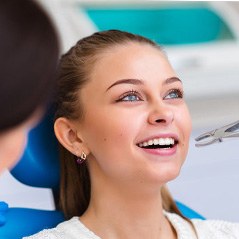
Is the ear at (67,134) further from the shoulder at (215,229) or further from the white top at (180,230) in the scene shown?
the shoulder at (215,229)

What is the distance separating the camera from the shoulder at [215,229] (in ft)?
4.34

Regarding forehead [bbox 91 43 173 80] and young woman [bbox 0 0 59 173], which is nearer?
young woman [bbox 0 0 59 173]

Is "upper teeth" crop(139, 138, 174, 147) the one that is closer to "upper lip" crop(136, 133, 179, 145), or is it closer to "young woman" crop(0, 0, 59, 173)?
"upper lip" crop(136, 133, 179, 145)

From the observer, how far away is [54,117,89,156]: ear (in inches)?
50.3

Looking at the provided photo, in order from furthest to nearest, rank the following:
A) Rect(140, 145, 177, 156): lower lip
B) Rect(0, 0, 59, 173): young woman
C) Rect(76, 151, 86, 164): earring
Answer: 1. Rect(76, 151, 86, 164): earring
2. Rect(140, 145, 177, 156): lower lip
3. Rect(0, 0, 59, 173): young woman

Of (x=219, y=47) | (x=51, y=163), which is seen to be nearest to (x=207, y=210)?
(x=51, y=163)

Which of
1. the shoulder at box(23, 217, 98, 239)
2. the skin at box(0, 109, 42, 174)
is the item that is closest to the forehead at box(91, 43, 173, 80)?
the shoulder at box(23, 217, 98, 239)

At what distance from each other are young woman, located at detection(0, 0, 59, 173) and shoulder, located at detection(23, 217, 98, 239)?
644 millimetres

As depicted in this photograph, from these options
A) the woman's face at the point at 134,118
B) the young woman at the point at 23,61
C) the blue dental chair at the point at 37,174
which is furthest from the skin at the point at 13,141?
the blue dental chair at the point at 37,174

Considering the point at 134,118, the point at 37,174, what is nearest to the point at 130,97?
the point at 134,118

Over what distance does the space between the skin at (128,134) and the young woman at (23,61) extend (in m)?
0.55

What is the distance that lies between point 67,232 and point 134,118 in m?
0.30

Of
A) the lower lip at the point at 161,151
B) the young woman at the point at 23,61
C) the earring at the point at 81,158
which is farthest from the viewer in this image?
the earring at the point at 81,158

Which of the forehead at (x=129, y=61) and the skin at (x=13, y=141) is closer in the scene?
the skin at (x=13, y=141)
